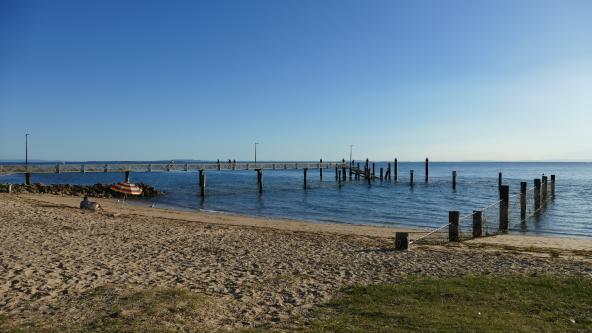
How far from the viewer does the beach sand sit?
7.70 meters

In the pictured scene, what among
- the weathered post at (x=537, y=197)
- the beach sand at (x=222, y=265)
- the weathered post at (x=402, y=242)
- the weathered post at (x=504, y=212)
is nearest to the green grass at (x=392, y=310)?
the beach sand at (x=222, y=265)

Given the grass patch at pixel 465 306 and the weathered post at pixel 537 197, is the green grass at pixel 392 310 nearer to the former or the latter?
the grass patch at pixel 465 306

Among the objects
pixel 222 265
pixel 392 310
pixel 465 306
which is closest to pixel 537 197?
pixel 222 265

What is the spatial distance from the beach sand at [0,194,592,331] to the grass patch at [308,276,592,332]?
2.17ft

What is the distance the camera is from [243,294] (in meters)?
8.51

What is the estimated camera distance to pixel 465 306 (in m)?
7.55

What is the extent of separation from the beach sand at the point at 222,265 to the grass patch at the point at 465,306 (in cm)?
66

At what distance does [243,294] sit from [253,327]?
1.88m

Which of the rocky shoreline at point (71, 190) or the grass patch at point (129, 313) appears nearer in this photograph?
the grass patch at point (129, 313)

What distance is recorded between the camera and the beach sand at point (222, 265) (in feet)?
25.3

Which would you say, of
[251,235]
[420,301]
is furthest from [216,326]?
[251,235]

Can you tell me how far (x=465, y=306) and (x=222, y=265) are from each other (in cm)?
594

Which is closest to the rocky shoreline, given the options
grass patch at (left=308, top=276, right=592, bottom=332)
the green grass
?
the green grass

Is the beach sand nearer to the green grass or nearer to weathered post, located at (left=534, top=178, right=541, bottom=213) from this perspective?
the green grass
